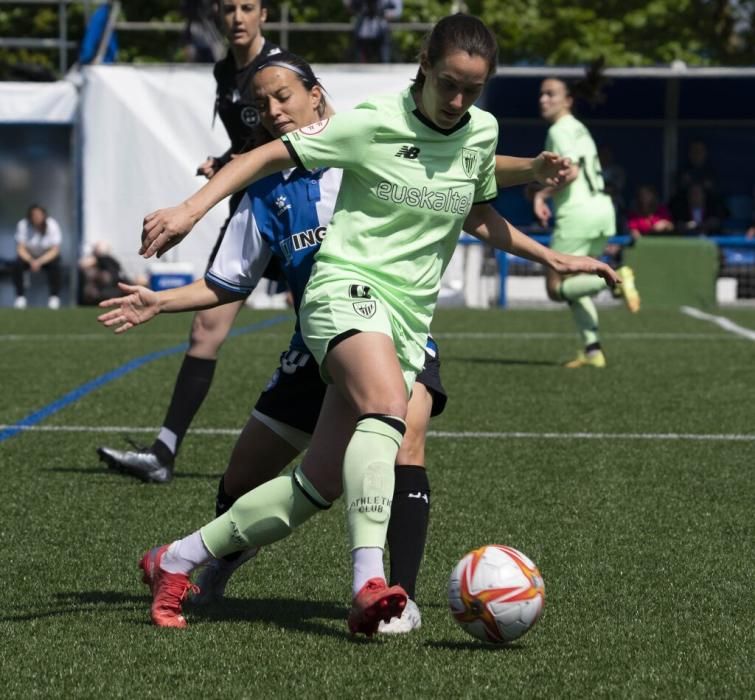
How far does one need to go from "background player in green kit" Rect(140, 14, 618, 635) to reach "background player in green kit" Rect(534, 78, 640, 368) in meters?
7.51

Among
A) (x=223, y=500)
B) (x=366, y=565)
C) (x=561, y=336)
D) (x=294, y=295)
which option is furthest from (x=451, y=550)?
(x=561, y=336)

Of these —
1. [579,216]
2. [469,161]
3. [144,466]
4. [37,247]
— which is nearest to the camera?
[469,161]

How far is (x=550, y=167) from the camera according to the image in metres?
4.71

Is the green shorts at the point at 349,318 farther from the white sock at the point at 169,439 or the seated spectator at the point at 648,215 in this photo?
the seated spectator at the point at 648,215

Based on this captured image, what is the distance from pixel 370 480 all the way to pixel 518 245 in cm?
110

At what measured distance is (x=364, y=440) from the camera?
155 inches

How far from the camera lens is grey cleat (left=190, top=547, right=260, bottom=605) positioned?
14.8ft

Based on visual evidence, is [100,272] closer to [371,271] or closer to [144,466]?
[144,466]

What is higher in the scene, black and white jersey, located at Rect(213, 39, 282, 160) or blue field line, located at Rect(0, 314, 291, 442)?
black and white jersey, located at Rect(213, 39, 282, 160)

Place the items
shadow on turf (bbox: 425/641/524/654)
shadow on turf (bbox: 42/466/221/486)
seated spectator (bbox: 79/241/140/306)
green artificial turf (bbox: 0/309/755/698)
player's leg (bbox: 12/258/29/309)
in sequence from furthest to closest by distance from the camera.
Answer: player's leg (bbox: 12/258/29/309), seated spectator (bbox: 79/241/140/306), shadow on turf (bbox: 42/466/221/486), shadow on turf (bbox: 425/641/524/654), green artificial turf (bbox: 0/309/755/698)

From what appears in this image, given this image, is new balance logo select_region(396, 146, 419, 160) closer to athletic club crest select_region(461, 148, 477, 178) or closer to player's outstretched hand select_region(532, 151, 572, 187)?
athletic club crest select_region(461, 148, 477, 178)

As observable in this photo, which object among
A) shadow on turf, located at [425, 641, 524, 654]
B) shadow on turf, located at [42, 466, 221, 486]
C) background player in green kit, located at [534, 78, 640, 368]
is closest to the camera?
shadow on turf, located at [425, 641, 524, 654]

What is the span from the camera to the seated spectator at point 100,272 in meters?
20.2

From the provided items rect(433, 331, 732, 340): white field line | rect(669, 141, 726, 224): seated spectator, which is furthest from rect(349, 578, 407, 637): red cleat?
rect(669, 141, 726, 224): seated spectator
